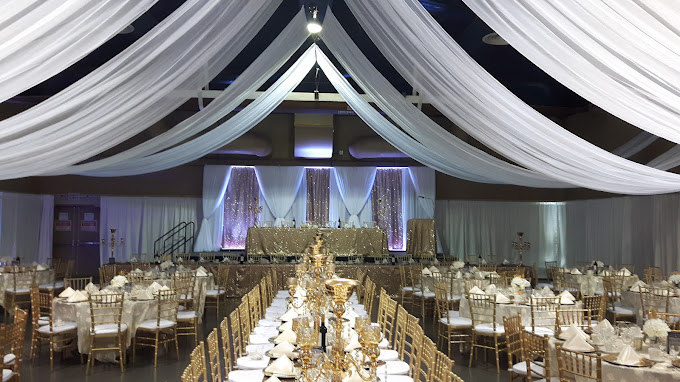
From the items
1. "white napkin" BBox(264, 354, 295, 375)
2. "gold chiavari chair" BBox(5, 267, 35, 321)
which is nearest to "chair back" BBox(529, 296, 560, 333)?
"white napkin" BBox(264, 354, 295, 375)

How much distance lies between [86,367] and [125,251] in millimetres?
11815

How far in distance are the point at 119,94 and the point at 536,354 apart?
4743 millimetres

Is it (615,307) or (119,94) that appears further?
(615,307)

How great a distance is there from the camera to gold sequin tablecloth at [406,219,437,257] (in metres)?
17.7

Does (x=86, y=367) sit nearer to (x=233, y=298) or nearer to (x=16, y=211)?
(x=233, y=298)

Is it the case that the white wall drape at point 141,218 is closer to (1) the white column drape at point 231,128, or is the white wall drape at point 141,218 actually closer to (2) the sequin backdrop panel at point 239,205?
(2) the sequin backdrop panel at point 239,205

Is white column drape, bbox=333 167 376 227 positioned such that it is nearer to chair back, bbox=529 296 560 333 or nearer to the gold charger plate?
chair back, bbox=529 296 560 333

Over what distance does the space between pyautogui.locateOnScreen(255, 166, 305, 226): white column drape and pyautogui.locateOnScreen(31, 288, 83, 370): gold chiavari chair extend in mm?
11637

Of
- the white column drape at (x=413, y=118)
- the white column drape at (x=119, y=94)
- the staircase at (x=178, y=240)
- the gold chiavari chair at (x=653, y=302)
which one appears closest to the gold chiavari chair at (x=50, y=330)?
the white column drape at (x=119, y=94)

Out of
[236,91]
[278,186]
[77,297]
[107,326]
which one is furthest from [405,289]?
[278,186]

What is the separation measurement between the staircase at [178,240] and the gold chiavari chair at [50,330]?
424 inches

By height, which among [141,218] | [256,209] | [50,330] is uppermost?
[256,209]

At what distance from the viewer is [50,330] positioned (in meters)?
7.59

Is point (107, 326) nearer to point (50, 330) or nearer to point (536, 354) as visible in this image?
point (50, 330)
